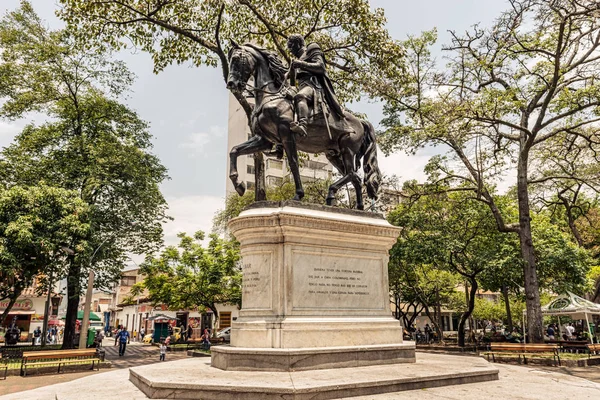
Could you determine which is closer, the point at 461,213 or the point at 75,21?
the point at 75,21

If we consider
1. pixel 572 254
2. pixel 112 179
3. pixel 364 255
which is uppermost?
pixel 112 179

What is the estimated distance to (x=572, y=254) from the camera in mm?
23203

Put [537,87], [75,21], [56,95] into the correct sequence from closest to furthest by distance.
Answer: [75,21] < [537,87] < [56,95]

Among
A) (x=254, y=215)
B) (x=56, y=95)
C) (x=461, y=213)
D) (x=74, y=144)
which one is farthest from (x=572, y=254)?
(x=56, y=95)

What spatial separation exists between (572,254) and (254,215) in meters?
22.0

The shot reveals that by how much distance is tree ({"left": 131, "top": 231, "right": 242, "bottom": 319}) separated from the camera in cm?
2783

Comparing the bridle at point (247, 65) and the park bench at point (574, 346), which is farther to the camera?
the park bench at point (574, 346)

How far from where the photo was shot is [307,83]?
8531mm

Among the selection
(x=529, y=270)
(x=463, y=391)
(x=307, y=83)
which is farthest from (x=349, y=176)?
(x=529, y=270)

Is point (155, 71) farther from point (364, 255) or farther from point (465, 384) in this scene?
point (465, 384)

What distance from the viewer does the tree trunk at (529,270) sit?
18094mm

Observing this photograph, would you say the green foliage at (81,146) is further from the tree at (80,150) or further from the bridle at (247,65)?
the bridle at (247,65)

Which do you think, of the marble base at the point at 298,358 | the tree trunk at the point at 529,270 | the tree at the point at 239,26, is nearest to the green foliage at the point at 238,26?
the tree at the point at 239,26

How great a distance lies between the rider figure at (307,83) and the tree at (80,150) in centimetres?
1743
